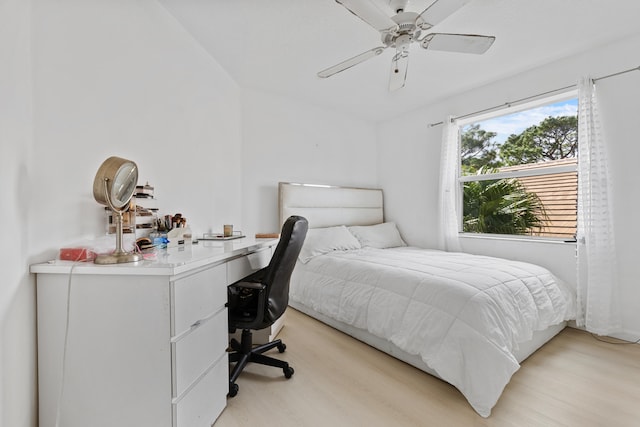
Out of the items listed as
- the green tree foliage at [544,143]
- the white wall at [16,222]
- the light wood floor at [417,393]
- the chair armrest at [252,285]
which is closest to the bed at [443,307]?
the light wood floor at [417,393]

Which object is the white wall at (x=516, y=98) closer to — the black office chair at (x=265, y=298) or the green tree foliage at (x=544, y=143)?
the green tree foliage at (x=544, y=143)

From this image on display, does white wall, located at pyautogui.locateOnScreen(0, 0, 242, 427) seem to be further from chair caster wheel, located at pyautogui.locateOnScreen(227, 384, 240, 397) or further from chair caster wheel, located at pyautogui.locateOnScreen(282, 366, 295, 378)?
chair caster wheel, located at pyautogui.locateOnScreen(282, 366, 295, 378)

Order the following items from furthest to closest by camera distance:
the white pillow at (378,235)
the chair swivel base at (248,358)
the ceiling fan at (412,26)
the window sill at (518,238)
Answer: the white pillow at (378,235) < the window sill at (518,238) < the chair swivel base at (248,358) < the ceiling fan at (412,26)

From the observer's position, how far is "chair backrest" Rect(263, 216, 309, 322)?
5.46 feet

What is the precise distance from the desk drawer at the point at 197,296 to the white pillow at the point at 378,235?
2278 mm

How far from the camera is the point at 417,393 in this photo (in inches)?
65.5

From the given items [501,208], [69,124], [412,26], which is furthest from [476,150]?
[69,124]

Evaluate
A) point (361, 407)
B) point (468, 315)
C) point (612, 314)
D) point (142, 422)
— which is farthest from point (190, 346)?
point (612, 314)

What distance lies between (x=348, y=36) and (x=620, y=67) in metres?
2.21

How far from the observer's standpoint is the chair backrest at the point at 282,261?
166cm

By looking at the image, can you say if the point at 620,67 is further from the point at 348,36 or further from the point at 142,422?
the point at 142,422

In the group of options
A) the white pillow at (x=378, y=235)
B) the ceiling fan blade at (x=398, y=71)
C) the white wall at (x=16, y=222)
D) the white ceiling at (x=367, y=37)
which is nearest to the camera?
the white wall at (x=16, y=222)

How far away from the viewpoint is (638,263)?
2.26m

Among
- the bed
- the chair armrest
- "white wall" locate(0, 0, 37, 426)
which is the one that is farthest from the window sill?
"white wall" locate(0, 0, 37, 426)
